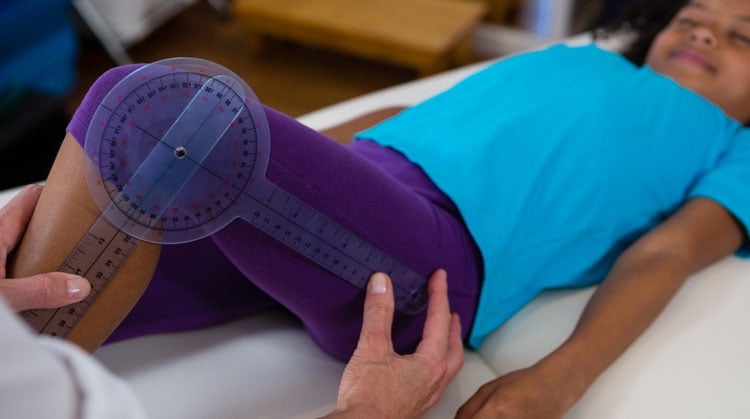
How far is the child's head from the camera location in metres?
1.36

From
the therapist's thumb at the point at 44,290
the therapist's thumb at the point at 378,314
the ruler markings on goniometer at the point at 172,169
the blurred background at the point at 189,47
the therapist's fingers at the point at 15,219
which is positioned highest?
the ruler markings on goniometer at the point at 172,169

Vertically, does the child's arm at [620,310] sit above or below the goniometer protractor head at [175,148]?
below

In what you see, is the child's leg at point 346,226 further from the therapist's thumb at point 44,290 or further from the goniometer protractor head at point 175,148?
the therapist's thumb at point 44,290

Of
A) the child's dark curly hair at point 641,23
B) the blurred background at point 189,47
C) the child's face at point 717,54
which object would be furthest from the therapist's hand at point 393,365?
the blurred background at point 189,47

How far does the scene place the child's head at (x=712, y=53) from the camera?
136 centimetres

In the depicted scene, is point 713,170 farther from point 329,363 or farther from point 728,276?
point 329,363

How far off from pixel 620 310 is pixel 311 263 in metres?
0.45

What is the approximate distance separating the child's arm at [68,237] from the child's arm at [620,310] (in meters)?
0.44

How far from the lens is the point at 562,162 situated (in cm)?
120

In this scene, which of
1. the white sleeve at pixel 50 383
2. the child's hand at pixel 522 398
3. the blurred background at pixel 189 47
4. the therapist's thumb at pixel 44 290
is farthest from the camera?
the blurred background at pixel 189 47

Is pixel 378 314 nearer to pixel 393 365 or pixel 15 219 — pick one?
pixel 393 365

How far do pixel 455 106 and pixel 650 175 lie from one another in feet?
1.09

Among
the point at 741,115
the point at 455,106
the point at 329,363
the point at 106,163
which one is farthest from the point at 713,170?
the point at 106,163

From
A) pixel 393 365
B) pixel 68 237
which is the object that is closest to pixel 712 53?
pixel 393 365
